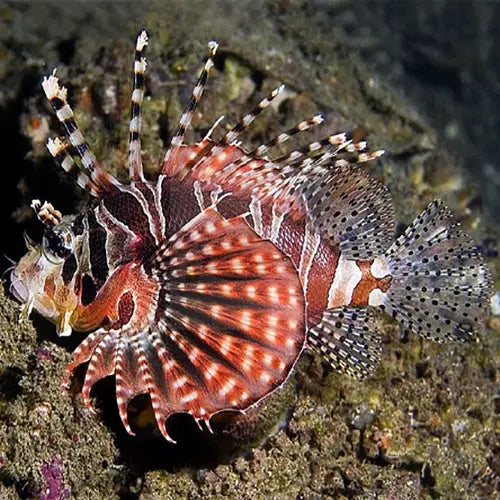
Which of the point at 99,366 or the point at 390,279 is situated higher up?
the point at 99,366

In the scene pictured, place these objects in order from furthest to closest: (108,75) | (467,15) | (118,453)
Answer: (467,15) < (108,75) < (118,453)

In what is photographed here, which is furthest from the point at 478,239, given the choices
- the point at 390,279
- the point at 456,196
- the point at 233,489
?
the point at 233,489

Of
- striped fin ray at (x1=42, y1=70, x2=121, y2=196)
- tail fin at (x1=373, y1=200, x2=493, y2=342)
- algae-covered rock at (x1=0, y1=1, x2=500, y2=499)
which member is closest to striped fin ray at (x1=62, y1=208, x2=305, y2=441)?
algae-covered rock at (x1=0, y1=1, x2=500, y2=499)

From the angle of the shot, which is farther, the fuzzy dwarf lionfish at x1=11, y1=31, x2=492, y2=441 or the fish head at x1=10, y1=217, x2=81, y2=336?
the fish head at x1=10, y1=217, x2=81, y2=336

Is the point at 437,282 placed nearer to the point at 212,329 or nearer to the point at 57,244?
the point at 212,329

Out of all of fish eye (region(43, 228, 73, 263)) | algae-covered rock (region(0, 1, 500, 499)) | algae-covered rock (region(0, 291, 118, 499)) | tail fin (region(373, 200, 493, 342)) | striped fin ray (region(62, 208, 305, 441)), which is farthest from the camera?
tail fin (region(373, 200, 493, 342))

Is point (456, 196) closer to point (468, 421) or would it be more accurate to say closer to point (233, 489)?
point (468, 421)

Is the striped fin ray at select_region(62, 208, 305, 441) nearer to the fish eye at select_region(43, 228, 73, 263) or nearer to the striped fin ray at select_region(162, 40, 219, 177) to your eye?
the fish eye at select_region(43, 228, 73, 263)

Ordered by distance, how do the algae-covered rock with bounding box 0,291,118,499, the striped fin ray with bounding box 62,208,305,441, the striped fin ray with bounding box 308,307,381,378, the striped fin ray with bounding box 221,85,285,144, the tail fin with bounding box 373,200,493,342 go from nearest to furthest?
the striped fin ray with bounding box 62,208,305,441
the algae-covered rock with bounding box 0,291,118,499
the striped fin ray with bounding box 221,85,285,144
the striped fin ray with bounding box 308,307,381,378
the tail fin with bounding box 373,200,493,342
